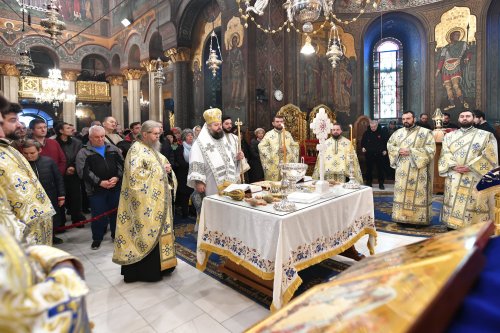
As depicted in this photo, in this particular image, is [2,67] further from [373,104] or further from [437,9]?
[437,9]

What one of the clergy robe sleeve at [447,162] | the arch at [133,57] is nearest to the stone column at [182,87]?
the arch at [133,57]

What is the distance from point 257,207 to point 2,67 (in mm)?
16869

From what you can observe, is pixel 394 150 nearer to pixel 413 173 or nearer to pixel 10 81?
pixel 413 173

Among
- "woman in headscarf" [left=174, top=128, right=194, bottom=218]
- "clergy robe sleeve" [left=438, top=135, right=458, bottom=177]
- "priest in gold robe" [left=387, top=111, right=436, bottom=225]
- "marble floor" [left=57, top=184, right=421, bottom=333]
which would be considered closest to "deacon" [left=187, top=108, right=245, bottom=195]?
"marble floor" [left=57, top=184, right=421, bottom=333]

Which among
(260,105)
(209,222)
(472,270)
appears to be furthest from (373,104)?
(472,270)

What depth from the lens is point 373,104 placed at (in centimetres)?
1196

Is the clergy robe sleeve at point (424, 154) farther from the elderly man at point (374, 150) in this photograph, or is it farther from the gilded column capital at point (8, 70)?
the gilded column capital at point (8, 70)

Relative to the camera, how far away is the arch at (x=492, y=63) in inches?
357

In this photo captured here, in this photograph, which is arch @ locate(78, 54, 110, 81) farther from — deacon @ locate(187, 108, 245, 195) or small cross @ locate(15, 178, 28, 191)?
small cross @ locate(15, 178, 28, 191)

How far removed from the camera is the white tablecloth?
249 centimetres

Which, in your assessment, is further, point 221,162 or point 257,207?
point 221,162

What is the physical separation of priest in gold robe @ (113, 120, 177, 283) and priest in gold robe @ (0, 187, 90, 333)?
2.59m

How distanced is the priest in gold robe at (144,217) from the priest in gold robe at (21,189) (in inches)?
29.7

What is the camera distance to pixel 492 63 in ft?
29.9
